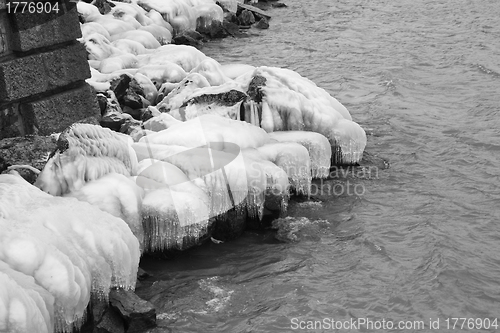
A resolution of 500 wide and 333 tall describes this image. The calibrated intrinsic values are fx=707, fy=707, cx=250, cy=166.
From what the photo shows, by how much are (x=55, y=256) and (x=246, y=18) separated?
57.0ft

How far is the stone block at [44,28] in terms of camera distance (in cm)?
845

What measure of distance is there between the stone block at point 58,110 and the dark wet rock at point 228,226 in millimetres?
2292

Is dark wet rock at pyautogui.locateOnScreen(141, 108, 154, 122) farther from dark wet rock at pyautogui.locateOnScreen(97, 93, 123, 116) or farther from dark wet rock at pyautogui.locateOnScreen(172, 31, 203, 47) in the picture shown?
dark wet rock at pyautogui.locateOnScreen(172, 31, 203, 47)

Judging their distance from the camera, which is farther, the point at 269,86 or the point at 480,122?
the point at 480,122

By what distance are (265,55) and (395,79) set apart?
4.10m

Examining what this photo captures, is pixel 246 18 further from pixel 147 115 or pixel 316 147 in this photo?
pixel 316 147

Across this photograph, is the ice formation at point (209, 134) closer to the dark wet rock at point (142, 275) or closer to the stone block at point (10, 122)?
the stone block at point (10, 122)

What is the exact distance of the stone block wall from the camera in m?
8.45

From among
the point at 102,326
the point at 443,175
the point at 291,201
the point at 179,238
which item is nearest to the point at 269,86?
the point at 291,201

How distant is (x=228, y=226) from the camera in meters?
9.09

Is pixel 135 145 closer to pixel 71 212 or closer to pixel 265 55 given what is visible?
pixel 71 212

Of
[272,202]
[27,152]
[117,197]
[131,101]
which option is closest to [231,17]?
[131,101]

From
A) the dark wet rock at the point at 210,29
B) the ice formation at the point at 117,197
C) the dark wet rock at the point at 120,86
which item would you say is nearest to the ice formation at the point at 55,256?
the ice formation at the point at 117,197

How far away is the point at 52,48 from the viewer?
350 inches
